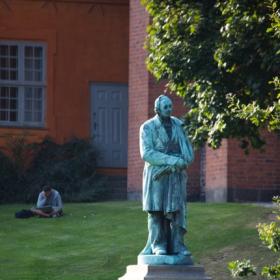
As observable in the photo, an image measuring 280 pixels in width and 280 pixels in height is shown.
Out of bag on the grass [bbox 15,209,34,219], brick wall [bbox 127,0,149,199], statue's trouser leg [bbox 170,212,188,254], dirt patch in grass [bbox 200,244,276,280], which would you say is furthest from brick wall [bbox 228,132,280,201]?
statue's trouser leg [bbox 170,212,188,254]

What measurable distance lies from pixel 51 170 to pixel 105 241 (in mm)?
7919

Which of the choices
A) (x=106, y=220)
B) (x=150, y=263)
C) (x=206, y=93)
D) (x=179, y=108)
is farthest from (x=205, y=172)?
(x=150, y=263)

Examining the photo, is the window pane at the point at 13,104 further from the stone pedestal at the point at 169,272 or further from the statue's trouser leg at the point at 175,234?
the stone pedestal at the point at 169,272

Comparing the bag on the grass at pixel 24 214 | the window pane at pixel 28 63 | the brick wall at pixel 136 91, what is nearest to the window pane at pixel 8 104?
the window pane at pixel 28 63

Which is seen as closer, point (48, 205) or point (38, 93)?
point (48, 205)

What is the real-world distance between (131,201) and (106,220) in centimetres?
383

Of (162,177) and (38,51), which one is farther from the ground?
(38,51)

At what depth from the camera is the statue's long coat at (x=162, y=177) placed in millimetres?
15375

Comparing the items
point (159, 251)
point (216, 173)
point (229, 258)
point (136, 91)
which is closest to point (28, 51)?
point (136, 91)

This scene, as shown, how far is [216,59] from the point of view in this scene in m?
19.6

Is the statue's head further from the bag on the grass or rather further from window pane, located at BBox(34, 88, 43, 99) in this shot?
window pane, located at BBox(34, 88, 43, 99)

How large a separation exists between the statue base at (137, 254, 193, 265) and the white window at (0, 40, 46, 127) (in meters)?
18.4

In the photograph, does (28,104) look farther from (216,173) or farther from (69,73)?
(216,173)

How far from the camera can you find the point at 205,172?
94.9 ft
